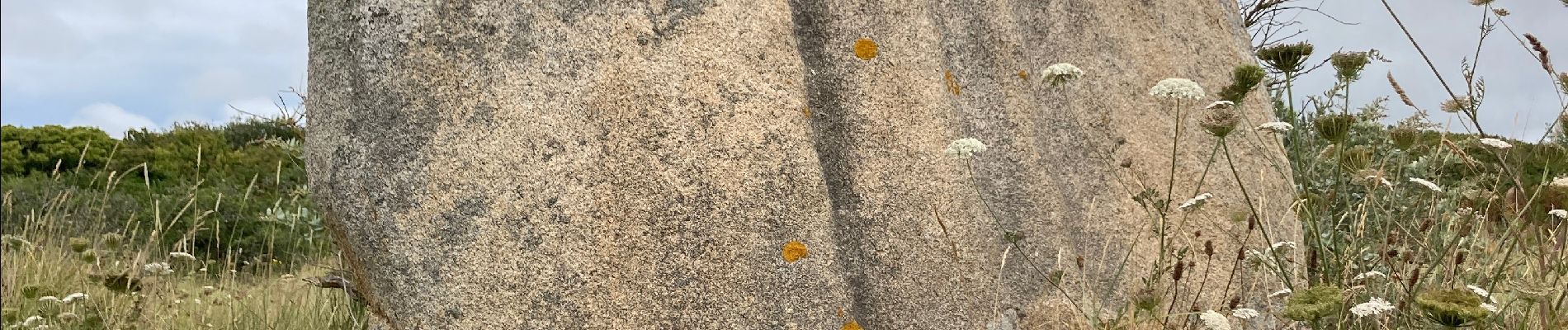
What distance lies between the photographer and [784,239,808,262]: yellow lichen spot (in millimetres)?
2564

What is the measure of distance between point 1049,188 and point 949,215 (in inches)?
16.6

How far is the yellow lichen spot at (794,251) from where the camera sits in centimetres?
256

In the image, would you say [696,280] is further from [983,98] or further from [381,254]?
[983,98]

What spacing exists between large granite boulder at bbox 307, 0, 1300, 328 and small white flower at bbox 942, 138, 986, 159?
0.61 feet

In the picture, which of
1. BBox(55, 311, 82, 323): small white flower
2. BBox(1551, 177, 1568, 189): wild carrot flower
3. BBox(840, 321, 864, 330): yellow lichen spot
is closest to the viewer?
BBox(840, 321, 864, 330): yellow lichen spot

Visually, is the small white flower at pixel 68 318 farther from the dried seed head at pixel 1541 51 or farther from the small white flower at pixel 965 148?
the dried seed head at pixel 1541 51

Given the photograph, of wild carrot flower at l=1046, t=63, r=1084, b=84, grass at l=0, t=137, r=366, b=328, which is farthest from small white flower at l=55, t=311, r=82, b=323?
wild carrot flower at l=1046, t=63, r=1084, b=84

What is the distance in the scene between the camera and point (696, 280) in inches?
98.7

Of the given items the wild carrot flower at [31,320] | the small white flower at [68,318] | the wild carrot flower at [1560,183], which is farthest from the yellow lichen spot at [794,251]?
the wild carrot flower at [31,320]

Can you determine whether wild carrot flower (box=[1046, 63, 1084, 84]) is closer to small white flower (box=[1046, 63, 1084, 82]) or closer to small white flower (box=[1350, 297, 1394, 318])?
small white flower (box=[1046, 63, 1084, 82])

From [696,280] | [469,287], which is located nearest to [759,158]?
[696,280]

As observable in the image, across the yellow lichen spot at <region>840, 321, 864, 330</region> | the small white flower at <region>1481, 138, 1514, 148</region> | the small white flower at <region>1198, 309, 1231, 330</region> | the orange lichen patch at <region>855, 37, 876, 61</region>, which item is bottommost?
the yellow lichen spot at <region>840, 321, 864, 330</region>

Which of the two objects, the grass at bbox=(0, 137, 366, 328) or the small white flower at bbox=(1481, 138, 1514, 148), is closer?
the small white flower at bbox=(1481, 138, 1514, 148)

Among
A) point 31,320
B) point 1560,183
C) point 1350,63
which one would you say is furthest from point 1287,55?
point 31,320
